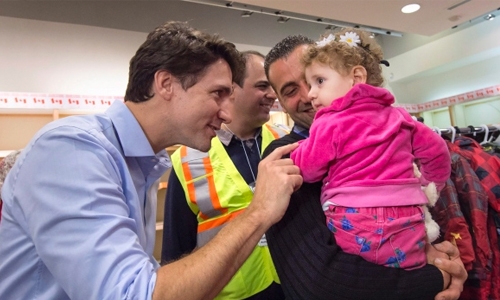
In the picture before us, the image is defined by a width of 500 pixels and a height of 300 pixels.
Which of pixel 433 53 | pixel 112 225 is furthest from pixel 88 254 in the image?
pixel 433 53

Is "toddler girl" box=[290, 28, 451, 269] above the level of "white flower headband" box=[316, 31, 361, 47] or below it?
below

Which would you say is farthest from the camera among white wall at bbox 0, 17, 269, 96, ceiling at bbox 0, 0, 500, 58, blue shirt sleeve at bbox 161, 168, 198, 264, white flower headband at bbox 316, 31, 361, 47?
ceiling at bbox 0, 0, 500, 58

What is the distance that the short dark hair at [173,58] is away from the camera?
1.47 metres

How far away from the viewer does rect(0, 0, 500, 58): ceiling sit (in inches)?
174

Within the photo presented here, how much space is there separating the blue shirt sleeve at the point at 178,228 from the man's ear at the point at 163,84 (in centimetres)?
71

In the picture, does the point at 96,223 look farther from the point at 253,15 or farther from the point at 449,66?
the point at 449,66

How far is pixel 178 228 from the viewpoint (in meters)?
1.99

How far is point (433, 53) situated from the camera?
634 cm

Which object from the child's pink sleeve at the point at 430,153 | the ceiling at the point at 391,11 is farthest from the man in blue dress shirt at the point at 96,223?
the ceiling at the point at 391,11

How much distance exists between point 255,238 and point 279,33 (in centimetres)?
578

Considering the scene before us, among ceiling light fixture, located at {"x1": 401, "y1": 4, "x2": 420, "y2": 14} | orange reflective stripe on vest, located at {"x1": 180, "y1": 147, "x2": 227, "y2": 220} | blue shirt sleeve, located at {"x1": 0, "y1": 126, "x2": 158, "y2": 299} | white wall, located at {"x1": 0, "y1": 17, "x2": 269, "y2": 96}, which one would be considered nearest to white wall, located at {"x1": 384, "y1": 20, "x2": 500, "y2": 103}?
ceiling light fixture, located at {"x1": 401, "y1": 4, "x2": 420, "y2": 14}

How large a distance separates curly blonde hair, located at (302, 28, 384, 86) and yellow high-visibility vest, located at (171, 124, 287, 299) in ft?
2.44

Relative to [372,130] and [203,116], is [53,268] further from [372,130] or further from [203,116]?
[372,130]

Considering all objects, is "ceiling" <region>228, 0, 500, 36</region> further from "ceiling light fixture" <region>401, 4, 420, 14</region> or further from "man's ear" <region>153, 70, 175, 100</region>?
"man's ear" <region>153, 70, 175, 100</region>
